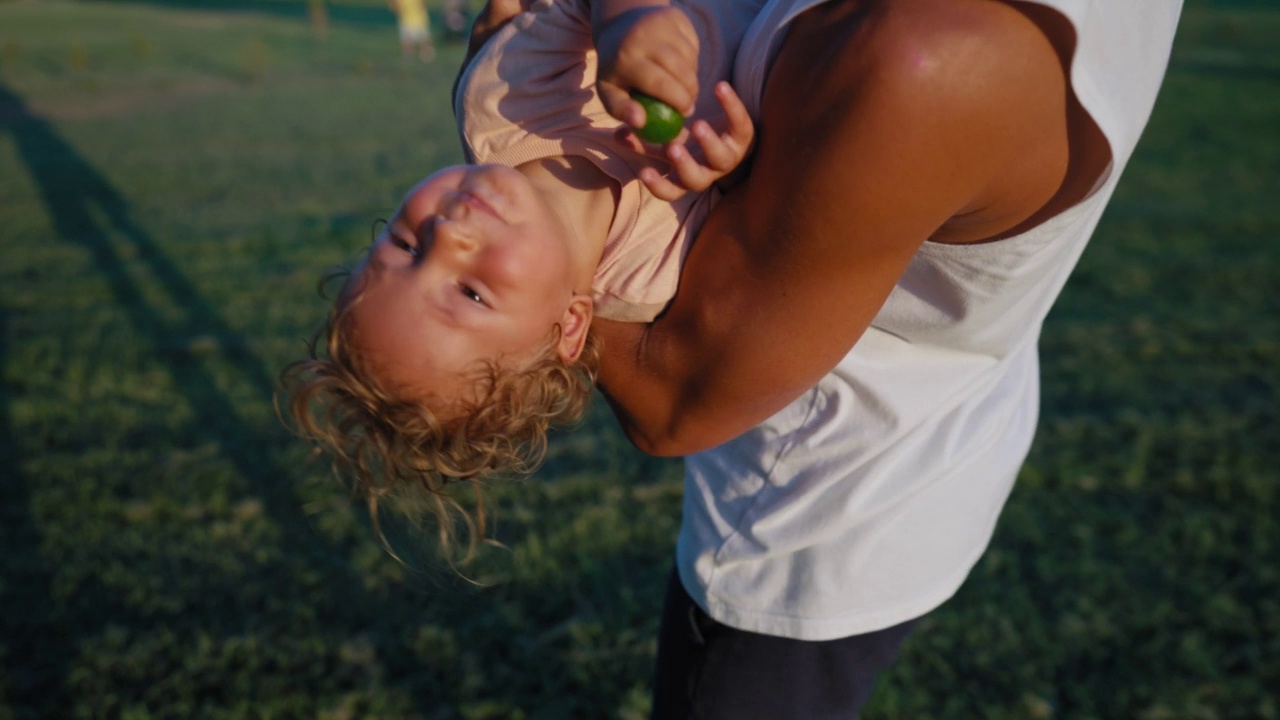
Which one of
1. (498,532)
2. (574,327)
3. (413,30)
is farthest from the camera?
(413,30)

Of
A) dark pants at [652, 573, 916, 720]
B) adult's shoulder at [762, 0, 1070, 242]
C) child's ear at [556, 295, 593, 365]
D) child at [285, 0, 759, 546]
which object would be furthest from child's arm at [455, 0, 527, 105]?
dark pants at [652, 573, 916, 720]

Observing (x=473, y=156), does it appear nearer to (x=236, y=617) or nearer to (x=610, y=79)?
(x=610, y=79)

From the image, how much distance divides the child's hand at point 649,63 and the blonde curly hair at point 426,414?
519mm

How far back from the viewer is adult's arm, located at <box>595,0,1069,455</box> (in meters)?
0.87

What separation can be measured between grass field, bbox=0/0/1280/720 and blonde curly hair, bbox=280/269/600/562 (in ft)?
2.47

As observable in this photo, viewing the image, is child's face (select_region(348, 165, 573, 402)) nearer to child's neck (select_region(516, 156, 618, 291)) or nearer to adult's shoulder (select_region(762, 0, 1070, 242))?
child's neck (select_region(516, 156, 618, 291))

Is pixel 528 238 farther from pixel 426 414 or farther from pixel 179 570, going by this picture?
pixel 179 570

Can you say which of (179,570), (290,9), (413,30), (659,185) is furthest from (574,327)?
(290,9)

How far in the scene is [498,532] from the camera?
3.75m

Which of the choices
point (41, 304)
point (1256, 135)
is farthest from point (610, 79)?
point (1256, 135)

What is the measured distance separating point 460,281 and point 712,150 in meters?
0.56

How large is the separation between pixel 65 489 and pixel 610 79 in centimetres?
374

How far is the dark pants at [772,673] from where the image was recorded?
1.58 meters

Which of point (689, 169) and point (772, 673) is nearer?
point (689, 169)
